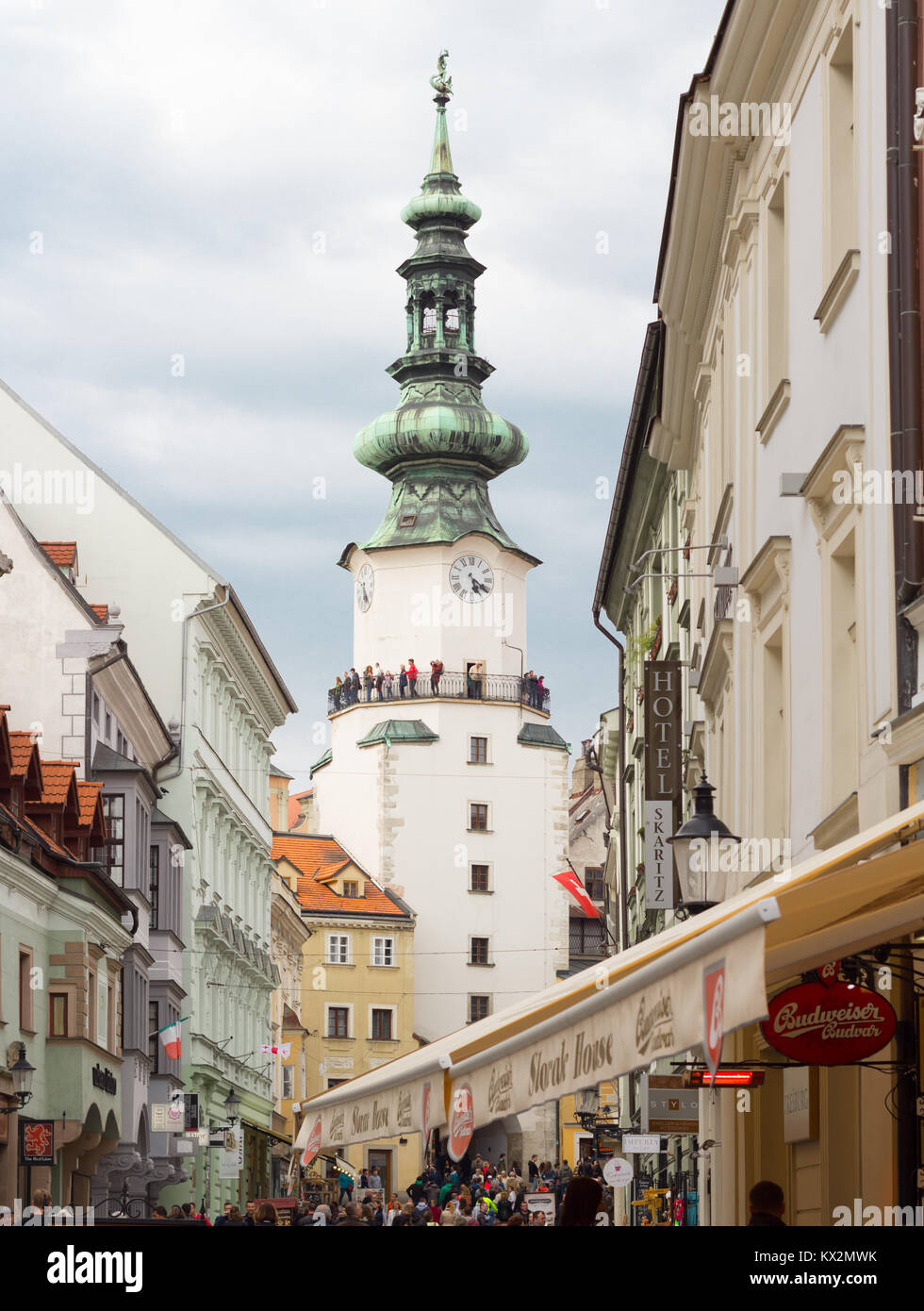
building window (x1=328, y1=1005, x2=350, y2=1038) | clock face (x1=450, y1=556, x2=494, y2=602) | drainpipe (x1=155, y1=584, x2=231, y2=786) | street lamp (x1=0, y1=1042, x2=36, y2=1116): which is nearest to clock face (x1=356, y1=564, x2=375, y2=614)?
clock face (x1=450, y1=556, x2=494, y2=602)

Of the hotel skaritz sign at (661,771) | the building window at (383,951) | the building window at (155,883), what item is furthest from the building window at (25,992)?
the building window at (383,951)

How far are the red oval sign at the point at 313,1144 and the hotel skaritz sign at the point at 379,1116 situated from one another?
7 centimetres

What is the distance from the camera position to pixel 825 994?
32.9ft

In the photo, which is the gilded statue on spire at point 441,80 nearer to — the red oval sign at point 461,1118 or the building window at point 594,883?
the building window at point 594,883

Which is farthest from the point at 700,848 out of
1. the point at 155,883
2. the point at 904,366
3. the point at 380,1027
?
the point at 380,1027

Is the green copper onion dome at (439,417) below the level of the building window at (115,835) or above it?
above

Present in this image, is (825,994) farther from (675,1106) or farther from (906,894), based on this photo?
(675,1106)

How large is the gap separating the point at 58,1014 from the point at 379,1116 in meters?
22.3

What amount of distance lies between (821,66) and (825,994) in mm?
6678

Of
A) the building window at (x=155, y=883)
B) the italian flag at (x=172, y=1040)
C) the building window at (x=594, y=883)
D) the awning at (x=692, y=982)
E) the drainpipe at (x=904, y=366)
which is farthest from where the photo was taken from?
the building window at (x=594, y=883)

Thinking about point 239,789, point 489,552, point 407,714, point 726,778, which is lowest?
point 726,778

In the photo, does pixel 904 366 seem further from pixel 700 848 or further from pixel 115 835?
pixel 115 835

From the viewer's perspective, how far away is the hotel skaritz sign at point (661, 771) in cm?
2619
